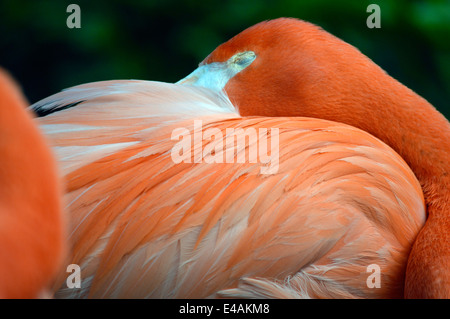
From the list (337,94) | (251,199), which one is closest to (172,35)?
(337,94)

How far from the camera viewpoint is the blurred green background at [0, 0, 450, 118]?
240 cm

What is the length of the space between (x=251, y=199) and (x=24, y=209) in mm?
591

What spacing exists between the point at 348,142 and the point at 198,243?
0.45 meters

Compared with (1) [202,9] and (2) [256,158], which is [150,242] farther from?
(1) [202,9]

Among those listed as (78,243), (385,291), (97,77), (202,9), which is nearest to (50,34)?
(97,77)

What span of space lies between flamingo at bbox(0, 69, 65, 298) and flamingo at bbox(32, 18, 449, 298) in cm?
44

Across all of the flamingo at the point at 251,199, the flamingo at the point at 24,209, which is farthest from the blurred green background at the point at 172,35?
the flamingo at the point at 24,209

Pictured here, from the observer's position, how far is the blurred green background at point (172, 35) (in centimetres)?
240

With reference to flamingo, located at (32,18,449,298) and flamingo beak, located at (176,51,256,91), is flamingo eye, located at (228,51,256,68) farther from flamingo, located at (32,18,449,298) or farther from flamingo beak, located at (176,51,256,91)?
flamingo, located at (32,18,449,298)

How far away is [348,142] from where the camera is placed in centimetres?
138

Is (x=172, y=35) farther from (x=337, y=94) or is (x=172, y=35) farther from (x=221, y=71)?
(x=337, y=94)

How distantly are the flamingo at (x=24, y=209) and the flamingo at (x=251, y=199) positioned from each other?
442 millimetres

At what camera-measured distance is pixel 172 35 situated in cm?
247

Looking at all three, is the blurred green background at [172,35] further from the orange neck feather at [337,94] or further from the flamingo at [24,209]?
the flamingo at [24,209]
